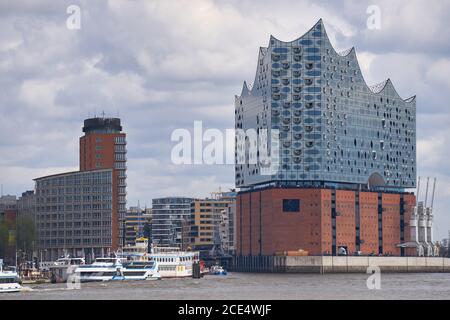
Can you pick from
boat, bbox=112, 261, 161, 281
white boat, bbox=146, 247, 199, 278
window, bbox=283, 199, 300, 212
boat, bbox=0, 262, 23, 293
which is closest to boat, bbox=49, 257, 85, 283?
boat, bbox=112, 261, 161, 281

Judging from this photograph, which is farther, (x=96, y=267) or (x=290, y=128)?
(x=290, y=128)

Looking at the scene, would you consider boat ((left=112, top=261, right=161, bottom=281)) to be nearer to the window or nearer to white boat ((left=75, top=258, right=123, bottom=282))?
white boat ((left=75, top=258, right=123, bottom=282))

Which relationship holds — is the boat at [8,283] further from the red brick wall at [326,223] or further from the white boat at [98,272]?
the red brick wall at [326,223]

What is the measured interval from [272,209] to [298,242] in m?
7.56

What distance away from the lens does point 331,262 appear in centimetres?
19388

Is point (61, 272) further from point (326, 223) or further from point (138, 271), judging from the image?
point (326, 223)

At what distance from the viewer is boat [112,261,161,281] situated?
450 feet

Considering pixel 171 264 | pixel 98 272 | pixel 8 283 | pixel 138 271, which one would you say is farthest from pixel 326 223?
pixel 8 283

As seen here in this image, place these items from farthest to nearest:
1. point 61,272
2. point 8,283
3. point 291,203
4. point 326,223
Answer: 1. point 326,223
2. point 291,203
3. point 61,272
4. point 8,283

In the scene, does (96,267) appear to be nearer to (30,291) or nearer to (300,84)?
(30,291)

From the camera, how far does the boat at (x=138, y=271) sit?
137288 millimetres

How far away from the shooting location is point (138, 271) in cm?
14012

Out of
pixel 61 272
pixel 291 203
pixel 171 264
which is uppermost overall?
pixel 291 203
